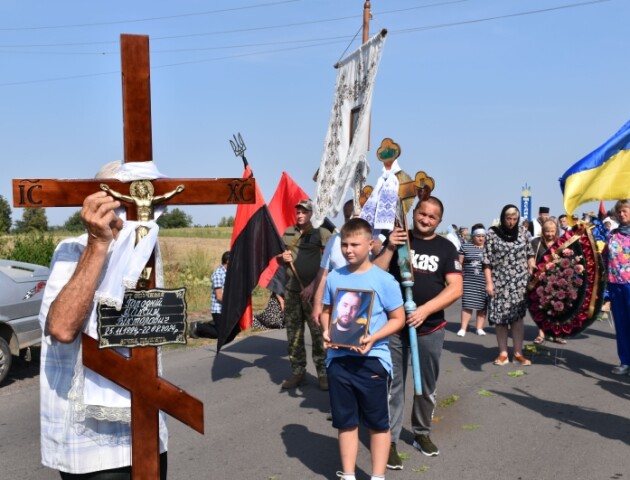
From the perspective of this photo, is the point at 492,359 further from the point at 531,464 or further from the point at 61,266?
the point at 61,266

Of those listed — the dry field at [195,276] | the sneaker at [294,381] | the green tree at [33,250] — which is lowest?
the dry field at [195,276]

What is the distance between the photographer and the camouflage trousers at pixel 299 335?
725 cm

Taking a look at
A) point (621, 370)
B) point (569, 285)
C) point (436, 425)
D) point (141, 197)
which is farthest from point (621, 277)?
point (141, 197)

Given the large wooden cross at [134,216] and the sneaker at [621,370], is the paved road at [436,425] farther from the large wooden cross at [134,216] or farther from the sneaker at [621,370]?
the large wooden cross at [134,216]

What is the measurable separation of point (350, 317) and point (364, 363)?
0.33 meters

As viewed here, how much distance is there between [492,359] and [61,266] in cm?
739

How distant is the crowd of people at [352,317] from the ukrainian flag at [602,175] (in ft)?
3.75

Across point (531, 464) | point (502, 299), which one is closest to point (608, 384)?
point (502, 299)

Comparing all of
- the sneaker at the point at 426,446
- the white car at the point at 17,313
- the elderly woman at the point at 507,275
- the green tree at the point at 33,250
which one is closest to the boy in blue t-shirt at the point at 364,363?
Answer: the sneaker at the point at 426,446

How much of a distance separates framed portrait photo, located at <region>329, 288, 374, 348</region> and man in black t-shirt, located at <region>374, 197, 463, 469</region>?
78cm

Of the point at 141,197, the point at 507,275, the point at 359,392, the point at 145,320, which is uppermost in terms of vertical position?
the point at 141,197

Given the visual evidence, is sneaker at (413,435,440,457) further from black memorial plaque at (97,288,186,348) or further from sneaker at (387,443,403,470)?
black memorial plaque at (97,288,186,348)

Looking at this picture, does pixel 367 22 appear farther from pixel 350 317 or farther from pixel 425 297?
pixel 350 317

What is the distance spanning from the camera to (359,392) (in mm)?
4398
